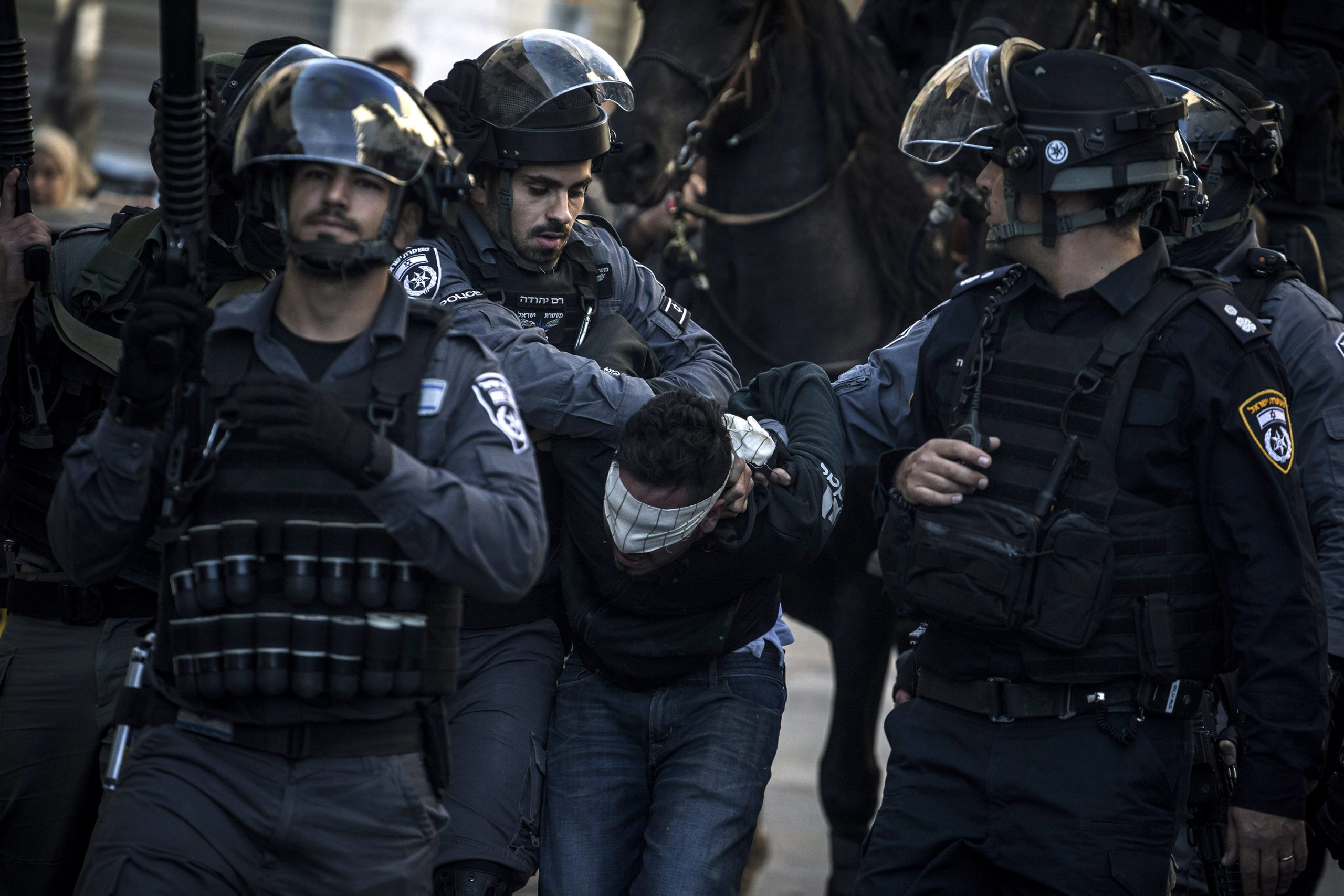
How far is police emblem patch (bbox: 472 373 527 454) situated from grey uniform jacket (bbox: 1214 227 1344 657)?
1.89 metres

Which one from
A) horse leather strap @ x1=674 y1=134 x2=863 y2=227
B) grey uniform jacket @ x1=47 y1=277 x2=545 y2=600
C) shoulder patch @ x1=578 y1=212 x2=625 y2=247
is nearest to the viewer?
grey uniform jacket @ x1=47 y1=277 x2=545 y2=600

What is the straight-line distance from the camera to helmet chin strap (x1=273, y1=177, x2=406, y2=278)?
2760 mm

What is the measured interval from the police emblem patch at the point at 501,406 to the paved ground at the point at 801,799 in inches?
127

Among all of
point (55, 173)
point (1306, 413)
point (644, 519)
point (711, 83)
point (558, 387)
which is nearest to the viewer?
point (644, 519)

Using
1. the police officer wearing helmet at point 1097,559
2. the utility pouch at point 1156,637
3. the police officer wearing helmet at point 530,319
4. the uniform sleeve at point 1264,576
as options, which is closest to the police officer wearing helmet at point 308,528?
the police officer wearing helmet at point 530,319

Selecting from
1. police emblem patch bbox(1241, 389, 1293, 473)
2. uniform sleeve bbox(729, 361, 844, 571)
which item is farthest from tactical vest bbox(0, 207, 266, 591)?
police emblem patch bbox(1241, 389, 1293, 473)

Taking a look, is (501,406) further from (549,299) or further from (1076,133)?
(1076,133)

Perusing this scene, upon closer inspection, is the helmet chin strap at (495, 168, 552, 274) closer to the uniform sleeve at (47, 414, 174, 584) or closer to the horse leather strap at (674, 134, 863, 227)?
the uniform sleeve at (47, 414, 174, 584)

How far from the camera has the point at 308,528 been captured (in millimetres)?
2688

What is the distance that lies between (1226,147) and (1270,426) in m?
1.40

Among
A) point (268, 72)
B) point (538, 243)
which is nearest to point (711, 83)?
point (538, 243)

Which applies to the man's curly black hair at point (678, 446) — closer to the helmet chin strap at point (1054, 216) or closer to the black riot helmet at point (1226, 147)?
the helmet chin strap at point (1054, 216)

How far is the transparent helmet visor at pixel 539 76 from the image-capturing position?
3.74 meters

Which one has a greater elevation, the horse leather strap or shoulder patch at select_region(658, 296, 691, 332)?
shoulder patch at select_region(658, 296, 691, 332)
